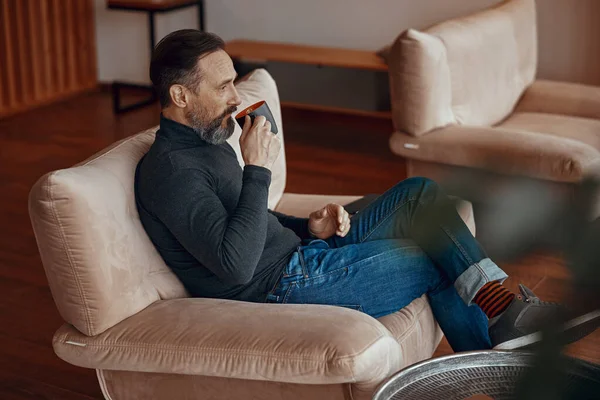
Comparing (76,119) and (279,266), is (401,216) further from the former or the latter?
(76,119)

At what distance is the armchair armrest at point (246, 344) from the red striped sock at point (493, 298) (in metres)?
0.27

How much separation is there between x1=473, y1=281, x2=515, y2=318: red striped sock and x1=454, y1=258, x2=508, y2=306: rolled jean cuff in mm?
14

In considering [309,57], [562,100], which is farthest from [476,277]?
[309,57]

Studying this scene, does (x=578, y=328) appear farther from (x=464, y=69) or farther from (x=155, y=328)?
(x=464, y=69)

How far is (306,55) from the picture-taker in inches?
179

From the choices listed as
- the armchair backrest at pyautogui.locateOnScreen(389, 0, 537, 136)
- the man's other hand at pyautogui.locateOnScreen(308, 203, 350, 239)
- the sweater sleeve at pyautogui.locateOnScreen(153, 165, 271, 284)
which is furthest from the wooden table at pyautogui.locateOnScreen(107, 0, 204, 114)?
the sweater sleeve at pyautogui.locateOnScreen(153, 165, 271, 284)

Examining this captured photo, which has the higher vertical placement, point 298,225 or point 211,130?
point 211,130

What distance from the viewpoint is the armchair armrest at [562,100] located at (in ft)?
11.6

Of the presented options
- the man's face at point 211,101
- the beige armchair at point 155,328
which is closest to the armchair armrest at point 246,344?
the beige armchair at point 155,328

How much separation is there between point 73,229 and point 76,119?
3.39m

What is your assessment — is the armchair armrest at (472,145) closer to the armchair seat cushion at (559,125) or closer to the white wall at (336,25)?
the armchair seat cushion at (559,125)

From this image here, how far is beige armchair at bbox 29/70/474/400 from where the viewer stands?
154cm

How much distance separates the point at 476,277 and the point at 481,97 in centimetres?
162

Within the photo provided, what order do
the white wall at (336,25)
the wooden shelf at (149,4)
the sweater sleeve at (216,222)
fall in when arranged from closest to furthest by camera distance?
the sweater sleeve at (216,222)
the white wall at (336,25)
the wooden shelf at (149,4)
